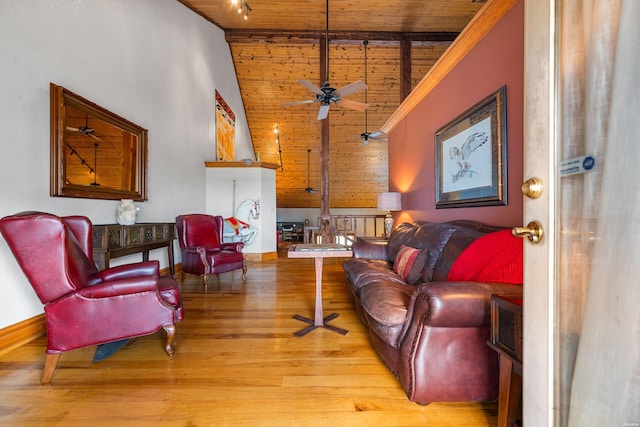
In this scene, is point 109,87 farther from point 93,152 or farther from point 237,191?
point 237,191

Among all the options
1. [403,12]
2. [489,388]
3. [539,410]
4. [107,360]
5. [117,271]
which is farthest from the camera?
[403,12]

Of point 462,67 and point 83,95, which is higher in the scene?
point 462,67

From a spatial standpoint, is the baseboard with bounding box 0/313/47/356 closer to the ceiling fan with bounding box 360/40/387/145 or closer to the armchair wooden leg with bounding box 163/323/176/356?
the armchair wooden leg with bounding box 163/323/176/356

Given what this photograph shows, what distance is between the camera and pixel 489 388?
1.40 metres

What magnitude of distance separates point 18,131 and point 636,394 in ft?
12.0

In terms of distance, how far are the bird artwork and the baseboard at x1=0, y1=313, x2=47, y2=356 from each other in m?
4.00

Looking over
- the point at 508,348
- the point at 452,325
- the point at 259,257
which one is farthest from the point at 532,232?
the point at 259,257

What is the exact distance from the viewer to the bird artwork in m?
2.42

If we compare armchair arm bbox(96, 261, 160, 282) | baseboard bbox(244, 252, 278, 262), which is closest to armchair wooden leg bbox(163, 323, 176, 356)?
armchair arm bbox(96, 261, 160, 282)

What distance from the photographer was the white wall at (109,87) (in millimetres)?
2139

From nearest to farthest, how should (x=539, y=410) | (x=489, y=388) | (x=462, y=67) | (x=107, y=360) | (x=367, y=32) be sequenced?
(x=539, y=410)
(x=489, y=388)
(x=107, y=360)
(x=462, y=67)
(x=367, y=32)

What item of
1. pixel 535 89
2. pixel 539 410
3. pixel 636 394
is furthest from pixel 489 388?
pixel 535 89

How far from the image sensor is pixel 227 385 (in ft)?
5.33

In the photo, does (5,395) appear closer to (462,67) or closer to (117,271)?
(117,271)
